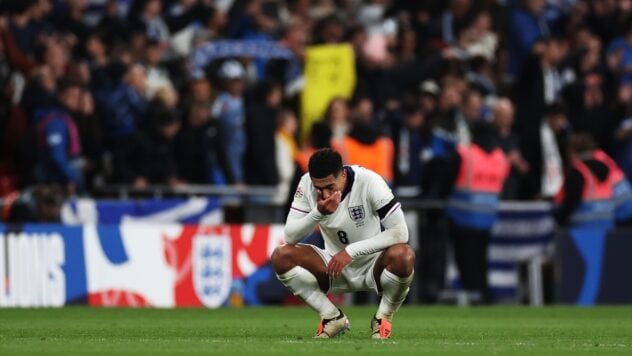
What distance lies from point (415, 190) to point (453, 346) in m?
10.6

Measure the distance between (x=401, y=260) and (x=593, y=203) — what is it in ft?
32.9

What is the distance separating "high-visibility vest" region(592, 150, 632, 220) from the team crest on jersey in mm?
9601

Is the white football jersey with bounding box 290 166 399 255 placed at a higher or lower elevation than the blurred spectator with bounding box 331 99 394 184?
lower

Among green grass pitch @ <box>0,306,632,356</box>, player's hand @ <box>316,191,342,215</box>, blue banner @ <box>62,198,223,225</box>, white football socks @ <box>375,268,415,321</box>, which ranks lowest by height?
green grass pitch @ <box>0,306,632,356</box>

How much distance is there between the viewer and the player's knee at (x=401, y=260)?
41.1 ft

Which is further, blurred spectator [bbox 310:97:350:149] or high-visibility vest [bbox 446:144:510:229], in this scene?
high-visibility vest [bbox 446:144:510:229]

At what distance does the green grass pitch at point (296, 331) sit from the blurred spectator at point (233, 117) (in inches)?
124

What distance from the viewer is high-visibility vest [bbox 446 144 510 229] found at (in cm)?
2127

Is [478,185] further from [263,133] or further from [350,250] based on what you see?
[350,250]

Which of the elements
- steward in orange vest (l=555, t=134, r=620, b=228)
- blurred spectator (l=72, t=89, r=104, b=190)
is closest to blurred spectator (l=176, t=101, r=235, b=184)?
blurred spectator (l=72, t=89, r=104, b=190)

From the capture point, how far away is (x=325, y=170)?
39.5 ft

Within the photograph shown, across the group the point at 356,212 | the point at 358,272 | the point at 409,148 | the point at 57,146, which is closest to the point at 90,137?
the point at 57,146

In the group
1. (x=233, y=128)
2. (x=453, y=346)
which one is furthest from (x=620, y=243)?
(x=453, y=346)

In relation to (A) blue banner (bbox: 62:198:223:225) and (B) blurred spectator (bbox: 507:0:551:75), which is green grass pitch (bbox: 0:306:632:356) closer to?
(A) blue banner (bbox: 62:198:223:225)
